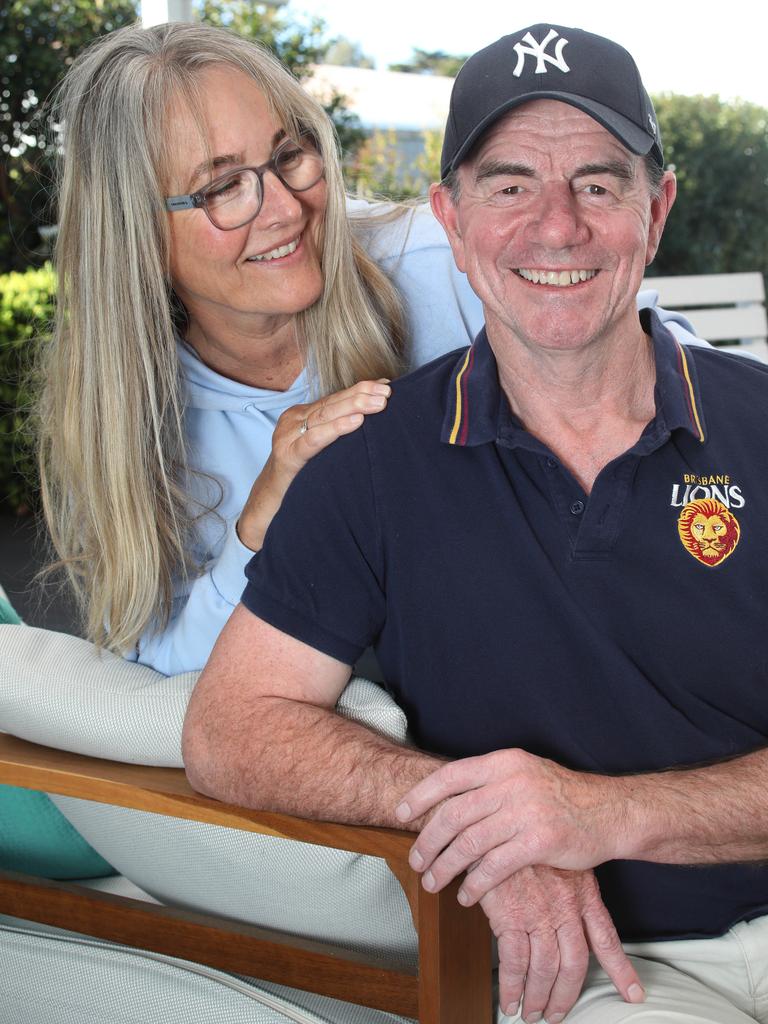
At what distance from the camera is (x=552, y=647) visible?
1.68m

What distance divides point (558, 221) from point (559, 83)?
0.61 feet

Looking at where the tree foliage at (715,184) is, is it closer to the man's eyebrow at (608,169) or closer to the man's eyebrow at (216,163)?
the man's eyebrow at (216,163)

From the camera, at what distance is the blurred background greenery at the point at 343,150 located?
23.2 feet

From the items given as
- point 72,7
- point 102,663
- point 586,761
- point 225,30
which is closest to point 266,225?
point 225,30

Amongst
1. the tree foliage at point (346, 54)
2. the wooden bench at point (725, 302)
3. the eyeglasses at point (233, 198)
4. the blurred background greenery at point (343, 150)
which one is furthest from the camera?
the tree foliage at point (346, 54)

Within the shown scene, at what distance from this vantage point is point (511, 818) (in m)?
1.52

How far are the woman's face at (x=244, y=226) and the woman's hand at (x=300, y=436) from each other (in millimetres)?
321

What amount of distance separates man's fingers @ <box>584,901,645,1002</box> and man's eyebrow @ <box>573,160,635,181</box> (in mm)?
974

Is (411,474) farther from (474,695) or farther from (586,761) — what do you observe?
(586,761)

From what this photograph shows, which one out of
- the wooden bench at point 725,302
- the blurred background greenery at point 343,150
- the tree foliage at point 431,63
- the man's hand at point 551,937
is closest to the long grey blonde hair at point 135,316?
the man's hand at point 551,937

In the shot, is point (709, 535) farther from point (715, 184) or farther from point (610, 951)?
point (715, 184)

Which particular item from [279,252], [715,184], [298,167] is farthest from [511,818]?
[715,184]

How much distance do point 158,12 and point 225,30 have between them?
1588 mm

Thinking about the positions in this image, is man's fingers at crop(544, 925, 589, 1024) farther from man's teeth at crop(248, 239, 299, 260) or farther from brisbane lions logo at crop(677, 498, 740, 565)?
man's teeth at crop(248, 239, 299, 260)
